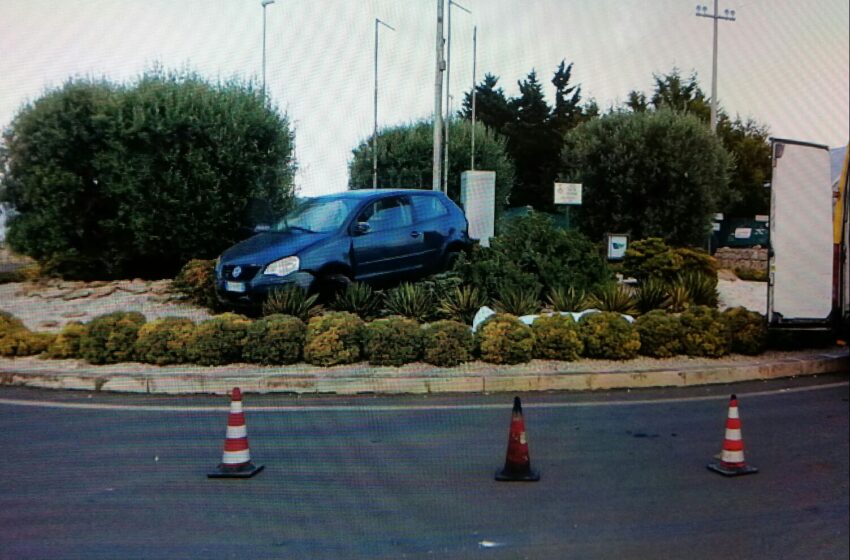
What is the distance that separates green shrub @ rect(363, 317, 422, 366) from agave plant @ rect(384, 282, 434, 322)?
48.4 inches

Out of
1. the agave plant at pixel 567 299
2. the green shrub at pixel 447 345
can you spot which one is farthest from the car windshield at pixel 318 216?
the agave plant at pixel 567 299

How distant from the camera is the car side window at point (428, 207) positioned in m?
9.11

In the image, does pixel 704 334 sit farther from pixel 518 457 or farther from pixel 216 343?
pixel 216 343

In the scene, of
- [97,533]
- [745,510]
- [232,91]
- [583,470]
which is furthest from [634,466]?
[232,91]

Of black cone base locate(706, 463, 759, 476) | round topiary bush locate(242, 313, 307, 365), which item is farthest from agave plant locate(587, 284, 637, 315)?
black cone base locate(706, 463, 759, 476)

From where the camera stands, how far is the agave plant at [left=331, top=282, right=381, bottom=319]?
28.0ft

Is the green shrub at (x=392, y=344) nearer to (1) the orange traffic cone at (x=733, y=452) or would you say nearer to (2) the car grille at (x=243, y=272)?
(2) the car grille at (x=243, y=272)

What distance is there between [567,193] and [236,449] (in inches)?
354

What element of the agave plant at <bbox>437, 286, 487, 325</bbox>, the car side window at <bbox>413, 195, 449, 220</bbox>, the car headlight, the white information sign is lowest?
the agave plant at <bbox>437, 286, 487, 325</bbox>

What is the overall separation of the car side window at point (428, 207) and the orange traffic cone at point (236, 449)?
5161 millimetres

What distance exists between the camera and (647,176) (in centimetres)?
1324

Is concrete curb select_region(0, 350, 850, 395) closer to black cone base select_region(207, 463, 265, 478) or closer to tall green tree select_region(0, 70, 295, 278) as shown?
tall green tree select_region(0, 70, 295, 278)

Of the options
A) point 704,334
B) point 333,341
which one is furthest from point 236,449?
point 704,334

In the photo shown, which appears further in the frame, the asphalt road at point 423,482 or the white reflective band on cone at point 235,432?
the white reflective band on cone at point 235,432
